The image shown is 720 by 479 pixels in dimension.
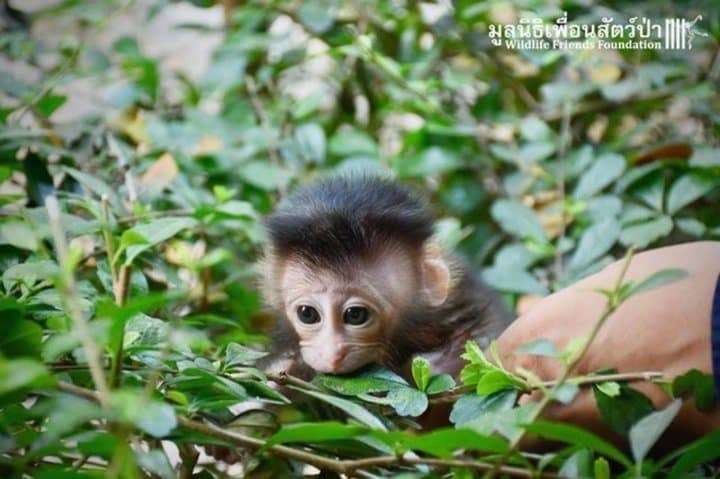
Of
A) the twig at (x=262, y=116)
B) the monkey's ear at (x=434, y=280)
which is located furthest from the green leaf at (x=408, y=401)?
the twig at (x=262, y=116)

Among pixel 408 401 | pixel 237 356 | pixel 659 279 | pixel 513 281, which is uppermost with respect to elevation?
pixel 659 279

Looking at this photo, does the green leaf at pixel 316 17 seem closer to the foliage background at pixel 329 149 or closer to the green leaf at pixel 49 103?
the foliage background at pixel 329 149

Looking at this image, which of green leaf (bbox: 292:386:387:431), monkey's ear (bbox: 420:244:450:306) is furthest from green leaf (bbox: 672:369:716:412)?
monkey's ear (bbox: 420:244:450:306)

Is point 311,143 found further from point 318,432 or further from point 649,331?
point 318,432

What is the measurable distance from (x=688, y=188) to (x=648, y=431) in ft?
4.70

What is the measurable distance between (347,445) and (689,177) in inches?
60.6

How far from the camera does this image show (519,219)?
8.62 feet

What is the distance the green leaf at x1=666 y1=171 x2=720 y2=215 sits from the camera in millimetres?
2401

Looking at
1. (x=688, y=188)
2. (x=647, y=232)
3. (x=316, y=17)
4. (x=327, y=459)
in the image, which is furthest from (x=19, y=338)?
(x=316, y=17)

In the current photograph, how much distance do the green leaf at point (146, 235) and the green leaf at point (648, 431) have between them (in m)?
0.73

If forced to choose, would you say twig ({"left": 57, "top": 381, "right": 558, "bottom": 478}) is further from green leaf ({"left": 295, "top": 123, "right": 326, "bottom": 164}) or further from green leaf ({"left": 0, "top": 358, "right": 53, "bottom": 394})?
green leaf ({"left": 295, "top": 123, "right": 326, "bottom": 164})

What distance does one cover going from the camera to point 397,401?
4.80ft

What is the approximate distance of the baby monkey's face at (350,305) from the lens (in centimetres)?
198

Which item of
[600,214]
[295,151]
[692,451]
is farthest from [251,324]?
[692,451]
